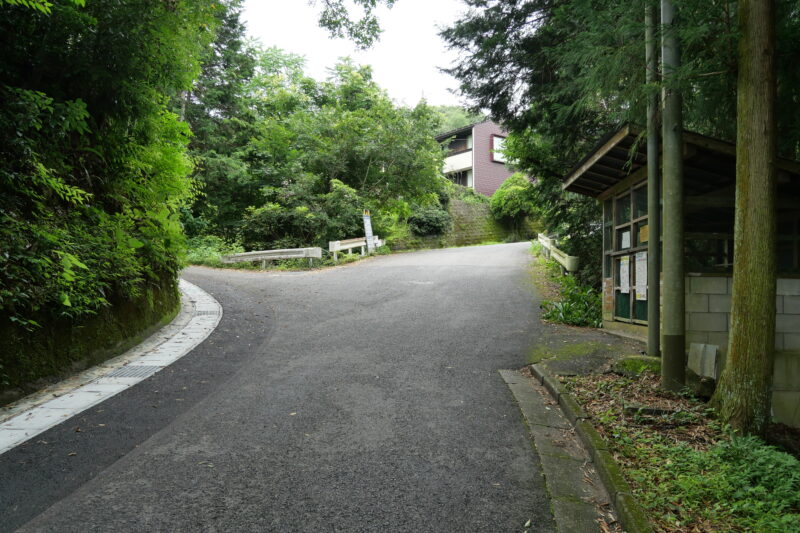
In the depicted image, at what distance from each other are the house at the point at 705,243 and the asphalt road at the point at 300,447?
2137mm

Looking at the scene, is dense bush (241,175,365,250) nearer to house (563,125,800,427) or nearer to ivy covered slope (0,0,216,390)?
ivy covered slope (0,0,216,390)

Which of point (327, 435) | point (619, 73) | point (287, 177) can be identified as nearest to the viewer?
point (327, 435)

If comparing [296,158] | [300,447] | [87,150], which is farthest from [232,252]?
[300,447]

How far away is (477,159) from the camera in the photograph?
124 feet

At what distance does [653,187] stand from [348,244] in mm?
14415

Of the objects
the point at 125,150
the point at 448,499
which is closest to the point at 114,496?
the point at 448,499

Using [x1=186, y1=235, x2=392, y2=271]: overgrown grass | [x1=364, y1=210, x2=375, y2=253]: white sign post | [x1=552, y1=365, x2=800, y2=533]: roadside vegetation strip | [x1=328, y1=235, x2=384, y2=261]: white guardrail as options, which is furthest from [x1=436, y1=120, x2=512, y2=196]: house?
[x1=552, y1=365, x2=800, y2=533]: roadside vegetation strip

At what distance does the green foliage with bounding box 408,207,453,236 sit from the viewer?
84.9ft

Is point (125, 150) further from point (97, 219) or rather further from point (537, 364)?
point (537, 364)

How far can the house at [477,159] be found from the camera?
37656 mm

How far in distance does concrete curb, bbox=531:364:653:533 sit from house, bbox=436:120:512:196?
33837 millimetres

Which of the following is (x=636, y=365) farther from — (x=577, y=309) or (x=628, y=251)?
(x=577, y=309)

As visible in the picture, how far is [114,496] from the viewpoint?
3008 mm

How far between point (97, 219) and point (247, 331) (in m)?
2.78
